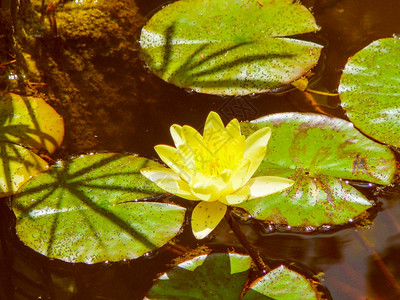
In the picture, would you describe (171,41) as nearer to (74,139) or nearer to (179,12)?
(179,12)

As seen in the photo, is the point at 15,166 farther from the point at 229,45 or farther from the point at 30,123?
the point at 229,45

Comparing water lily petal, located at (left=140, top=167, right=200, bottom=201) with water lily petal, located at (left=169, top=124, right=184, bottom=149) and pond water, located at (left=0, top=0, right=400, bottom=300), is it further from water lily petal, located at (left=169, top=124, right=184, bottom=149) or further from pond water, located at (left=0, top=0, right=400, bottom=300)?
pond water, located at (left=0, top=0, right=400, bottom=300)

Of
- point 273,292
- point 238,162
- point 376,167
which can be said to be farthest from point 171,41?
point 273,292

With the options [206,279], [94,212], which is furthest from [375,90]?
[94,212]

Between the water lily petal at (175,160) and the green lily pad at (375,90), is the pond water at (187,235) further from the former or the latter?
the water lily petal at (175,160)

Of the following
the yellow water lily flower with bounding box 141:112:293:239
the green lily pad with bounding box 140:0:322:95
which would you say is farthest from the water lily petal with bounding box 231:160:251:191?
the green lily pad with bounding box 140:0:322:95
